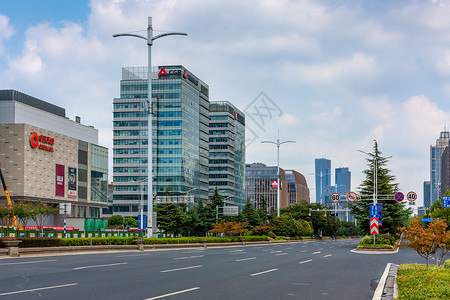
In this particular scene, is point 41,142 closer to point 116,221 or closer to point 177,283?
point 116,221

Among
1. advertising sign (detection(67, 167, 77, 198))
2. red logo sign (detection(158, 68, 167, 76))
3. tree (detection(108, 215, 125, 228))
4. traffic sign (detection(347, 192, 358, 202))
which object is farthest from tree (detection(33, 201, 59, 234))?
red logo sign (detection(158, 68, 167, 76))

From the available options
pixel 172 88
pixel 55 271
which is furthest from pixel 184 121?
Result: pixel 55 271

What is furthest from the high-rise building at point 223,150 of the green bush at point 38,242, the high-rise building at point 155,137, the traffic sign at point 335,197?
the green bush at point 38,242

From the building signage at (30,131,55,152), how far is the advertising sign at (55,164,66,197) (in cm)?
471

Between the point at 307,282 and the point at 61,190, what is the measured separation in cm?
9633

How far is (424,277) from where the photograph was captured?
12391 mm

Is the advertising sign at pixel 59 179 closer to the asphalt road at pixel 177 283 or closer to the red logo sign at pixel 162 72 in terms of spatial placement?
the red logo sign at pixel 162 72

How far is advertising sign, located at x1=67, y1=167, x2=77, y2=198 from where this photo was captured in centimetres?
10830

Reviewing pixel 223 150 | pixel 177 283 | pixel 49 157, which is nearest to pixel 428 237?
pixel 177 283

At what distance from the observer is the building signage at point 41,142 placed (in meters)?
96.8

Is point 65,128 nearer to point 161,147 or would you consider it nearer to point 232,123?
point 161,147

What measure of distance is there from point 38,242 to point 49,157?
76.8 meters

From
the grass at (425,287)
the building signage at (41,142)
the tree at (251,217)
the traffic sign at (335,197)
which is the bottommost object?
the tree at (251,217)

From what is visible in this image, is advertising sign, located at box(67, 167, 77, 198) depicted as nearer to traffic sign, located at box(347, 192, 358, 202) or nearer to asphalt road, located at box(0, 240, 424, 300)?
traffic sign, located at box(347, 192, 358, 202)
